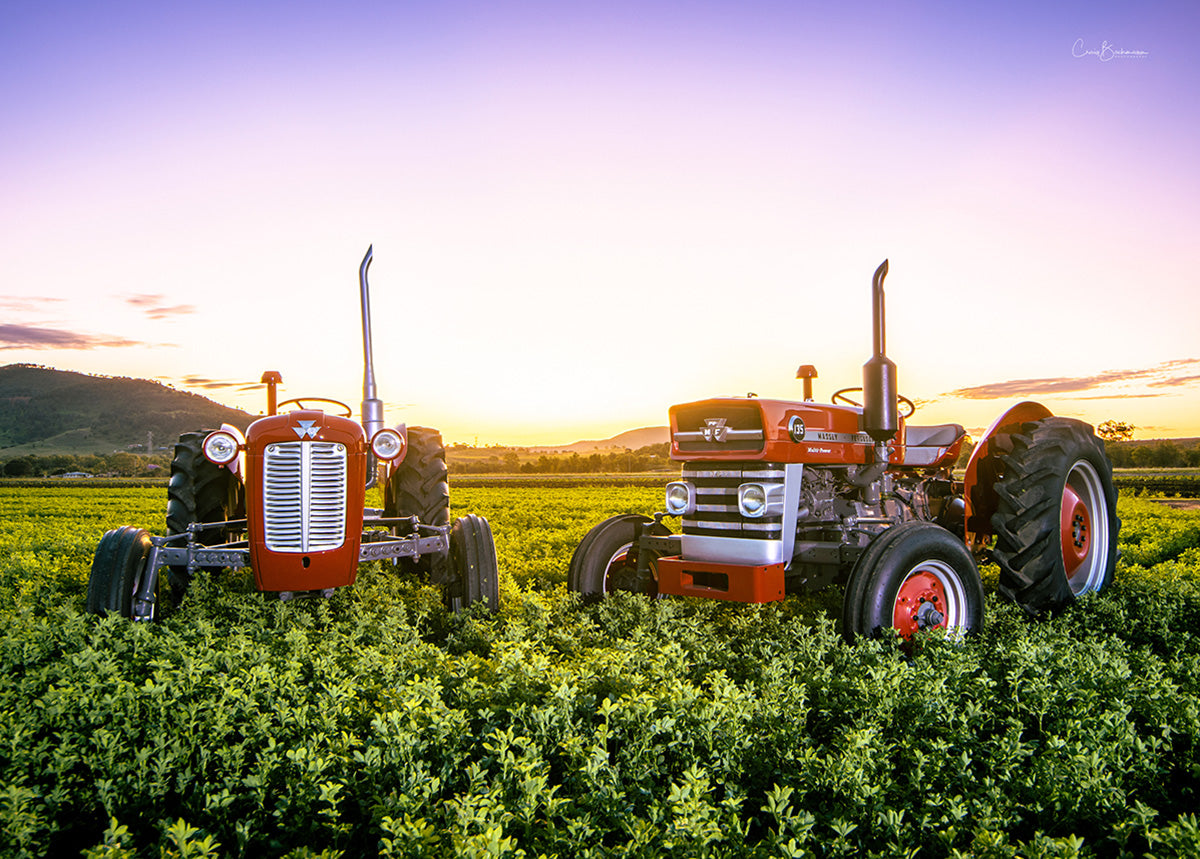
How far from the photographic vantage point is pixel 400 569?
798 cm

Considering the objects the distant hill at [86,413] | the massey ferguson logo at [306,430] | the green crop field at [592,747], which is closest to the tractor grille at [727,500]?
the green crop field at [592,747]

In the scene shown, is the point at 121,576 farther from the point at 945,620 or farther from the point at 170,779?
the point at 945,620

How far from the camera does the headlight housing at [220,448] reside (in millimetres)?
5578

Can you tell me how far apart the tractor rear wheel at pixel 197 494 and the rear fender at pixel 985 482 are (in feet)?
18.4

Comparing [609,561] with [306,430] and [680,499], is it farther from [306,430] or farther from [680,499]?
[306,430]

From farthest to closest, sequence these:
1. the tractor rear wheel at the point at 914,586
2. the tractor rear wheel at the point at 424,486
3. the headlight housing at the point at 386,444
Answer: the tractor rear wheel at the point at 424,486 < the headlight housing at the point at 386,444 < the tractor rear wheel at the point at 914,586

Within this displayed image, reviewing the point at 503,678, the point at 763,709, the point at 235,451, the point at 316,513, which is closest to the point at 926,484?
the point at 763,709

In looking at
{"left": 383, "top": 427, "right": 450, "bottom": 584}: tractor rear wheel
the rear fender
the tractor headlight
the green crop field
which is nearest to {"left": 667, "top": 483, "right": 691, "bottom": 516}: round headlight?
the tractor headlight

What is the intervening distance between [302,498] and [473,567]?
56.3 inches

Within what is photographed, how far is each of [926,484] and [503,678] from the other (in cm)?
423

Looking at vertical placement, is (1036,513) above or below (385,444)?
below

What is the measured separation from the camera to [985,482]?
6312mm

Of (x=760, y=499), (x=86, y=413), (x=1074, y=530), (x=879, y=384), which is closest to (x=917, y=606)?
(x=760, y=499)

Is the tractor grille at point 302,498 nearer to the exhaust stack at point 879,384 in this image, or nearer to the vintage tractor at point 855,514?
the vintage tractor at point 855,514
